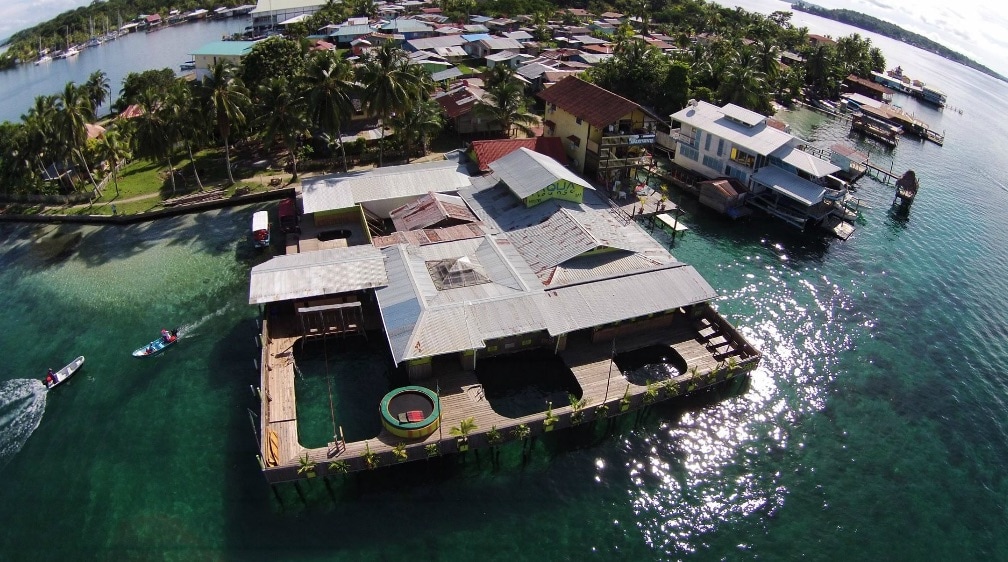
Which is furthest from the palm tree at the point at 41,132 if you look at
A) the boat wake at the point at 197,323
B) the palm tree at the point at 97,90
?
the palm tree at the point at 97,90

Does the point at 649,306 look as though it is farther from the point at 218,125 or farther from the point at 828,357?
the point at 218,125

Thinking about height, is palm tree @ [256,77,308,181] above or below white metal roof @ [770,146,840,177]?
above

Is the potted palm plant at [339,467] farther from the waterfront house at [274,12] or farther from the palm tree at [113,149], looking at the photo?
the waterfront house at [274,12]

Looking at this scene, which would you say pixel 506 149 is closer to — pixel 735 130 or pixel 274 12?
pixel 735 130

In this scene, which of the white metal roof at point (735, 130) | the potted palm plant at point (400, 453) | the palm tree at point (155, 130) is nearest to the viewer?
the potted palm plant at point (400, 453)

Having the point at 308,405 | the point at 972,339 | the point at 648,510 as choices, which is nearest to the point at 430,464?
the point at 308,405

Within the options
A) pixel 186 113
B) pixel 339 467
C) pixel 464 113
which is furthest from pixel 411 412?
pixel 464 113

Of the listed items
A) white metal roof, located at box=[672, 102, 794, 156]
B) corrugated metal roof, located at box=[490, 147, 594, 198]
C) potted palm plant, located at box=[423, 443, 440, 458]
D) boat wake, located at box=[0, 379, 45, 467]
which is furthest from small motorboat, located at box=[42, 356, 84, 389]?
white metal roof, located at box=[672, 102, 794, 156]

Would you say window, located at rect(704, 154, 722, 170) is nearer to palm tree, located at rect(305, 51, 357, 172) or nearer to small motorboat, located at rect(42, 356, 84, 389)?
palm tree, located at rect(305, 51, 357, 172)
